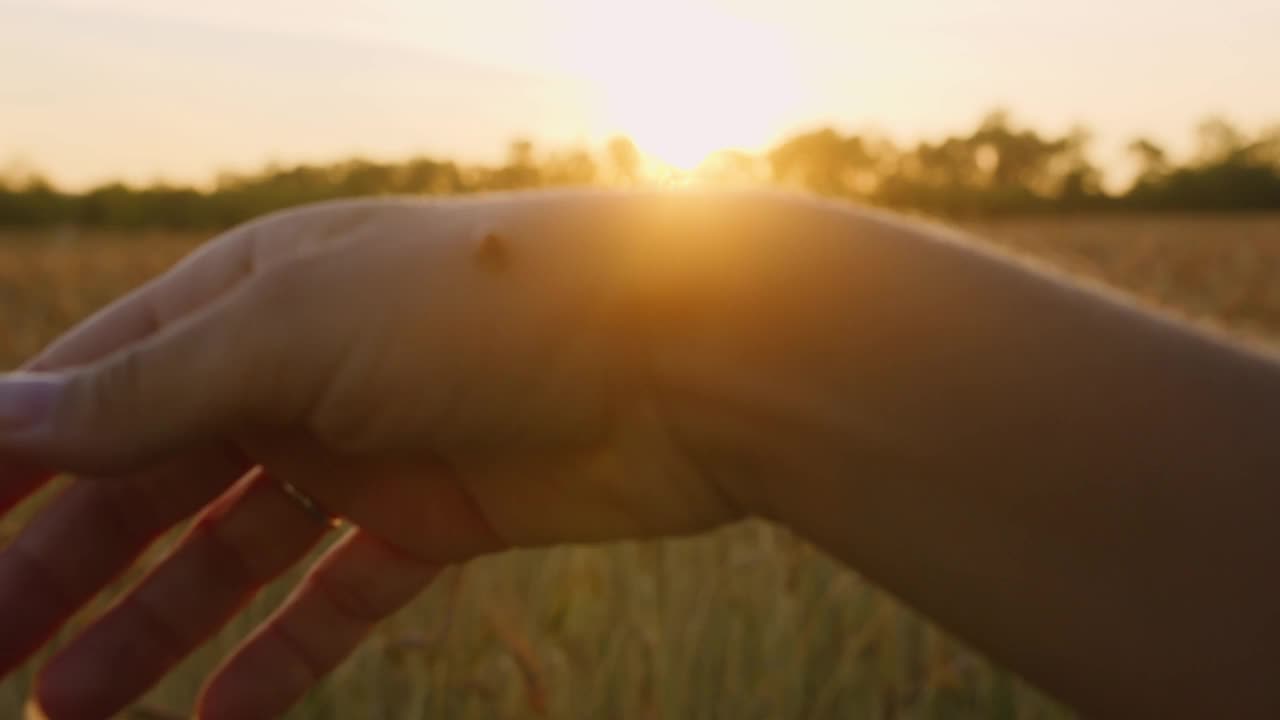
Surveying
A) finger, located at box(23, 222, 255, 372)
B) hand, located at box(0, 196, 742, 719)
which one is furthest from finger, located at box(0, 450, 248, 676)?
finger, located at box(23, 222, 255, 372)

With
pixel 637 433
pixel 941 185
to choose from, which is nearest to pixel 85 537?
pixel 637 433

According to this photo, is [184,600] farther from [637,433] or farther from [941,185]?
[941,185]

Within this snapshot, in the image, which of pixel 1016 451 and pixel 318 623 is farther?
pixel 318 623

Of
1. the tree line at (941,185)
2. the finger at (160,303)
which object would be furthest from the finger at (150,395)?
the tree line at (941,185)

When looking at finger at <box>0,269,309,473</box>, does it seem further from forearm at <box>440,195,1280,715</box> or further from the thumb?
forearm at <box>440,195,1280,715</box>

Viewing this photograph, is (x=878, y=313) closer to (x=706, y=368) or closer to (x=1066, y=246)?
(x=706, y=368)

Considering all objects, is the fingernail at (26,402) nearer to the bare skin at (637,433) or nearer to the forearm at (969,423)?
the bare skin at (637,433)
